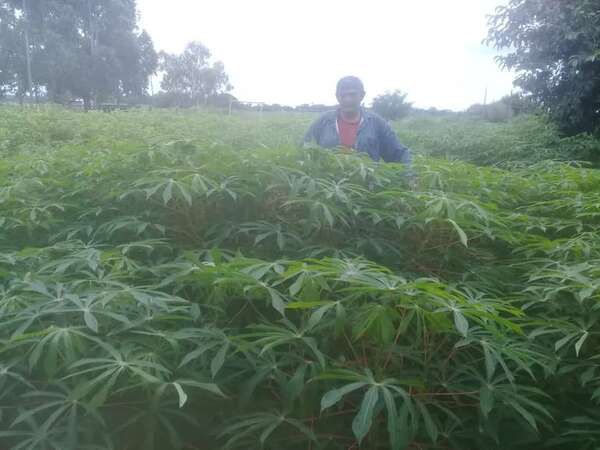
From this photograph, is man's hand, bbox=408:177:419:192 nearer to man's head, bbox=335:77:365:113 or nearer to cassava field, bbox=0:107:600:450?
cassava field, bbox=0:107:600:450

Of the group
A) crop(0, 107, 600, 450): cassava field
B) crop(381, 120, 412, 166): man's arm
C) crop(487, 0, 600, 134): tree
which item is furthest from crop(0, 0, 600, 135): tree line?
crop(0, 107, 600, 450): cassava field

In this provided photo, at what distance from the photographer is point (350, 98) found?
3076 millimetres

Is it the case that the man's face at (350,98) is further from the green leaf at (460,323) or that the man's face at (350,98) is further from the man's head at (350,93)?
the green leaf at (460,323)

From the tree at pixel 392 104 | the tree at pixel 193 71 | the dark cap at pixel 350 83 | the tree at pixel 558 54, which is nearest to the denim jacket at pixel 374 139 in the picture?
the dark cap at pixel 350 83

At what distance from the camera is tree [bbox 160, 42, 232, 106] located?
2945cm

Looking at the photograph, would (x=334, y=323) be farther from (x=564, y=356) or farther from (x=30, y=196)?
(x=30, y=196)

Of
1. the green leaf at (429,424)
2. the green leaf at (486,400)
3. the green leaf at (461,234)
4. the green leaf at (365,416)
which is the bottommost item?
the green leaf at (429,424)

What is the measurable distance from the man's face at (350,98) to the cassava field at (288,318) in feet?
3.96

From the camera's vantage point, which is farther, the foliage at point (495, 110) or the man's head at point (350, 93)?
the foliage at point (495, 110)

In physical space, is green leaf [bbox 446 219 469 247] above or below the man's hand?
below

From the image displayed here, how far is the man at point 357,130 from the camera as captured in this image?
3070 millimetres

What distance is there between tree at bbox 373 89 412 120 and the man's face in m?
17.2

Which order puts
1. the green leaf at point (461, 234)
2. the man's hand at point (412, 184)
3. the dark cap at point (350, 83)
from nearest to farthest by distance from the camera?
the green leaf at point (461, 234), the man's hand at point (412, 184), the dark cap at point (350, 83)

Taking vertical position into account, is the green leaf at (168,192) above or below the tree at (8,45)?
below
